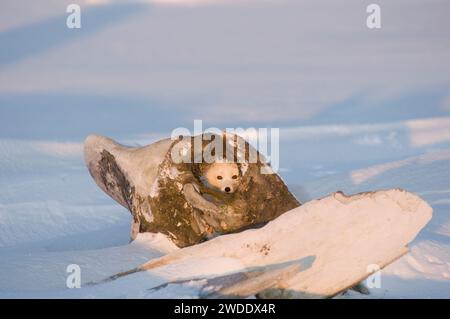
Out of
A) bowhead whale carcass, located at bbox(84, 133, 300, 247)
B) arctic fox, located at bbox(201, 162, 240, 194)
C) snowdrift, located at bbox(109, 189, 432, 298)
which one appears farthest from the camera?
arctic fox, located at bbox(201, 162, 240, 194)

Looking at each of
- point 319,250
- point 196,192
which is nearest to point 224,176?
point 196,192

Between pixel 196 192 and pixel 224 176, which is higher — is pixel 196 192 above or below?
below

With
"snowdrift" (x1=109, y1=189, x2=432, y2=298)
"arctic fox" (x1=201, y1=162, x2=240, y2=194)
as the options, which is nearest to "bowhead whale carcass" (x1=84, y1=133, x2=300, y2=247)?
"arctic fox" (x1=201, y1=162, x2=240, y2=194)

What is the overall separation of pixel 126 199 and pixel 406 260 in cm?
298

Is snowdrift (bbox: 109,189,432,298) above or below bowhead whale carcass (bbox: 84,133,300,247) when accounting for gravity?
below

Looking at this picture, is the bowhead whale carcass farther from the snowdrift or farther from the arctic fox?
the snowdrift

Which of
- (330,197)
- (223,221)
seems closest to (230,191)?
(223,221)

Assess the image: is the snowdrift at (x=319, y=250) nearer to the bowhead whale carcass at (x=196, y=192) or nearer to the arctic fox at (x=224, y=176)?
the bowhead whale carcass at (x=196, y=192)

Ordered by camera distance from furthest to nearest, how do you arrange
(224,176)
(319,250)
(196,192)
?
(224,176) < (196,192) < (319,250)

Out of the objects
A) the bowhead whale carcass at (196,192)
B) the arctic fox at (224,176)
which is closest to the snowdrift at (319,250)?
the bowhead whale carcass at (196,192)

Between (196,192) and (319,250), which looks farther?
(196,192)

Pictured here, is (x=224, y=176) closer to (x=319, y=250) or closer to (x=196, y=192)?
(x=196, y=192)

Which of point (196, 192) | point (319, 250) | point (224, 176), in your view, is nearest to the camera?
point (319, 250)

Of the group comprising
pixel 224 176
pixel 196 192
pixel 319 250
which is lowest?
pixel 319 250
